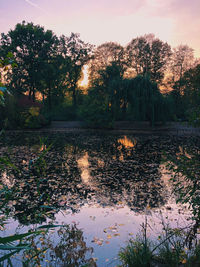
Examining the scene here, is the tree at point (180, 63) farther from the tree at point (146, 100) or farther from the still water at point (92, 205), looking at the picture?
the still water at point (92, 205)

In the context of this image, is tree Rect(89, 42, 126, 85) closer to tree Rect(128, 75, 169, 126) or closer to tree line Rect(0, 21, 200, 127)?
tree line Rect(0, 21, 200, 127)

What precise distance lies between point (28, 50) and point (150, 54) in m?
25.9

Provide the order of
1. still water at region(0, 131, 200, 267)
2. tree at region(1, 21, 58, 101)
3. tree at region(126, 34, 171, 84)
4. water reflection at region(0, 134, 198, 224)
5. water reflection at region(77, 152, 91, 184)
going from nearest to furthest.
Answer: still water at region(0, 131, 200, 267) → water reflection at region(0, 134, 198, 224) → water reflection at region(77, 152, 91, 184) → tree at region(1, 21, 58, 101) → tree at region(126, 34, 171, 84)

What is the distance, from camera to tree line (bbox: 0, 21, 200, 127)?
33.8 meters

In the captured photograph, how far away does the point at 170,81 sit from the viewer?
51938 millimetres

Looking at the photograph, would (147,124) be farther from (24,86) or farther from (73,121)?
(24,86)

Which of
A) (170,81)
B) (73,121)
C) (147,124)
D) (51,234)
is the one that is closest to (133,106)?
(147,124)

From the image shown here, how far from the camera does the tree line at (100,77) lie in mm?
33812

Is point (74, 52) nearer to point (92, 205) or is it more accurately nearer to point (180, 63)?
point (180, 63)

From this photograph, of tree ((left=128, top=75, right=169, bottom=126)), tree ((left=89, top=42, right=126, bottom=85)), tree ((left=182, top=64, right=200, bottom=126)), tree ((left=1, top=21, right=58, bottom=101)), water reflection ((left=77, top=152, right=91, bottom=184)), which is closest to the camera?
water reflection ((left=77, top=152, right=91, bottom=184))

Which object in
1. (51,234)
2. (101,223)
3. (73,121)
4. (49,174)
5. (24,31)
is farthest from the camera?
(24,31)

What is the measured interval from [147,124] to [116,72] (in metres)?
13.2

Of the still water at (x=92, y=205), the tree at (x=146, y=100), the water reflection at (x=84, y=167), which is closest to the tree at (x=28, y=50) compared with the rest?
the tree at (x=146, y=100)

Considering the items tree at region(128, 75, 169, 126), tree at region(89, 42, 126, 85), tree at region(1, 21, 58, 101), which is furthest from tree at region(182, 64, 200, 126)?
tree at region(1, 21, 58, 101)
